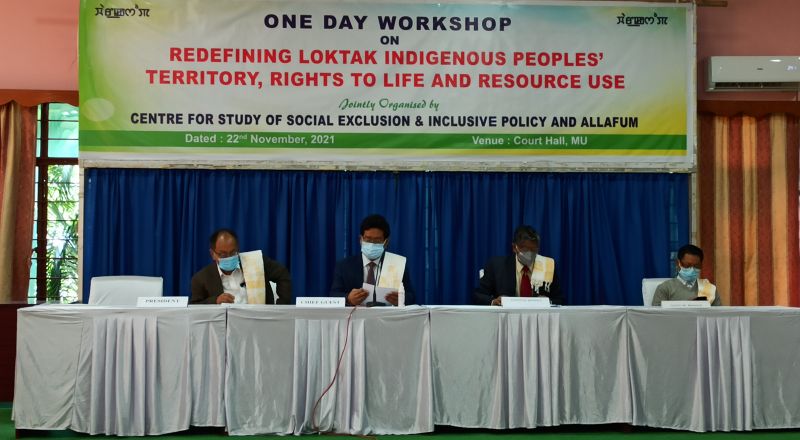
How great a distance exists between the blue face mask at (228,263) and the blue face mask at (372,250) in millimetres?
772

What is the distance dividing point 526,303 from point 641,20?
283 cm

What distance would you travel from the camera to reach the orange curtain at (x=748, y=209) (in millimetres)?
6867

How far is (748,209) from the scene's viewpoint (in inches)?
271

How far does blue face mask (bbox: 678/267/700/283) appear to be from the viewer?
5551mm

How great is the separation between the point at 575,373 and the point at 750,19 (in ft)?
12.7

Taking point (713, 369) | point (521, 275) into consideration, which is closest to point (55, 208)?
point (521, 275)

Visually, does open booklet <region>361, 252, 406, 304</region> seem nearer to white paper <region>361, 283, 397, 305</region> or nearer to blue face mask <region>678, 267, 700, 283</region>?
white paper <region>361, 283, 397, 305</region>

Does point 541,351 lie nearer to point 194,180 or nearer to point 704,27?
point 194,180

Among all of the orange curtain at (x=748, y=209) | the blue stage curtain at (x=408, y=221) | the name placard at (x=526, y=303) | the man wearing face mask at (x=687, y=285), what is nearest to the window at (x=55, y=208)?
the blue stage curtain at (x=408, y=221)

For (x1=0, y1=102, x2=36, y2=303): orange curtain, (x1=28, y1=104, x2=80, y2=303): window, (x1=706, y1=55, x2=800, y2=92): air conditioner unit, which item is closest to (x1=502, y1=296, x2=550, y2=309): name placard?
(x1=706, y1=55, x2=800, y2=92): air conditioner unit

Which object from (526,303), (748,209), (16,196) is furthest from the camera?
(748,209)

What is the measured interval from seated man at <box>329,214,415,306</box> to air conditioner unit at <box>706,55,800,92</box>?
3.08 meters

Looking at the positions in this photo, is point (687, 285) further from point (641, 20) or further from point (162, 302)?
point (162, 302)

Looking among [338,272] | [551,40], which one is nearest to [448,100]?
[551,40]
